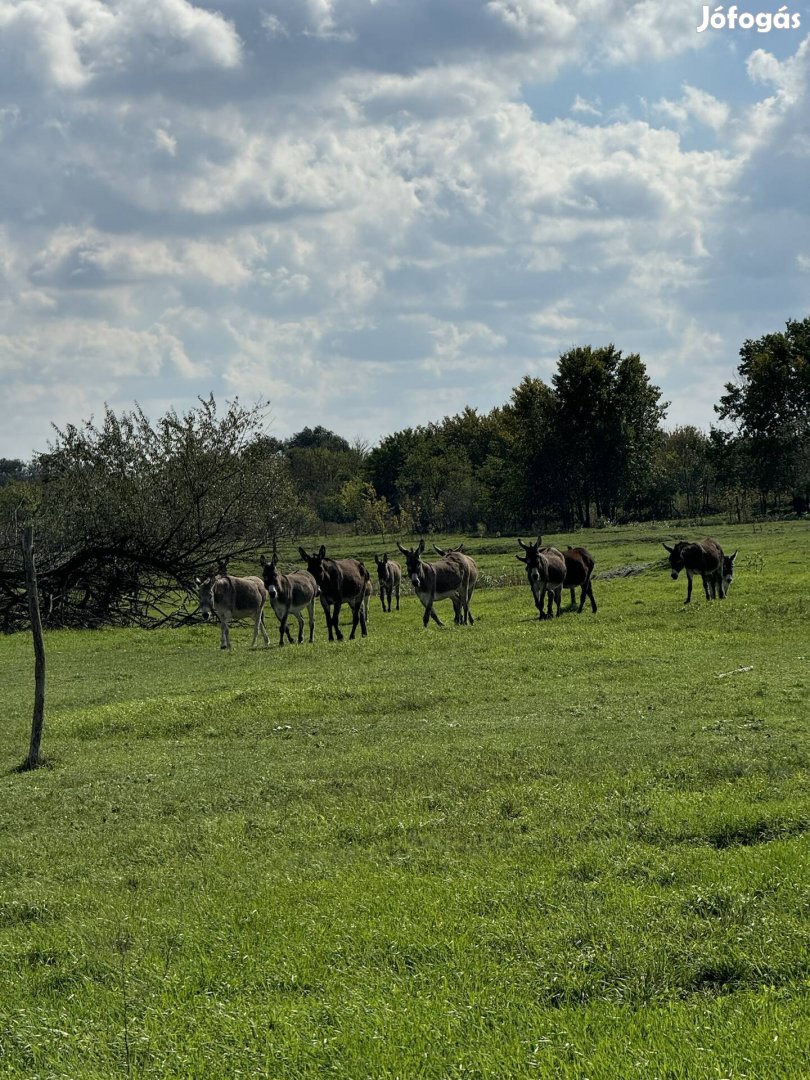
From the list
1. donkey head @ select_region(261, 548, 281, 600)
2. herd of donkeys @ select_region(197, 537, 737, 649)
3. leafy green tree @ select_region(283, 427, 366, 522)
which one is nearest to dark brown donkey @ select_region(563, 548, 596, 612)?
herd of donkeys @ select_region(197, 537, 737, 649)

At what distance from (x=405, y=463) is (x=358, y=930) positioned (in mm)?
96257

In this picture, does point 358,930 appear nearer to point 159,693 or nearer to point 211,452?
point 159,693

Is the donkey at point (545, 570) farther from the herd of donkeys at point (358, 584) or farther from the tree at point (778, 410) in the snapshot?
the tree at point (778, 410)

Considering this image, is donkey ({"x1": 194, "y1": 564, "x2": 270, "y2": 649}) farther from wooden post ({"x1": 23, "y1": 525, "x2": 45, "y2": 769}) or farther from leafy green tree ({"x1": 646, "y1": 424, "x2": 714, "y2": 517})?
leafy green tree ({"x1": 646, "y1": 424, "x2": 714, "y2": 517})

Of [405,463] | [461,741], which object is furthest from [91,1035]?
[405,463]

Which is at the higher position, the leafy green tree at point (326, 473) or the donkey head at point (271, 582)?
the leafy green tree at point (326, 473)

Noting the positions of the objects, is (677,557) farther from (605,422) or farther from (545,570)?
(605,422)

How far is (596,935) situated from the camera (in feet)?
23.2

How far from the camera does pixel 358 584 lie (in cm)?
2909

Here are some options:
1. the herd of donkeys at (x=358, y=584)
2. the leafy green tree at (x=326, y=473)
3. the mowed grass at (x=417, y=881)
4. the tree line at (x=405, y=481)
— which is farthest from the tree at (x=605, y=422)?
the mowed grass at (x=417, y=881)

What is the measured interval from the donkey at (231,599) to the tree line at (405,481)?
6.00 metres

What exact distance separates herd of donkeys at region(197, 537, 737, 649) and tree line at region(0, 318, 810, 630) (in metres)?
6.75

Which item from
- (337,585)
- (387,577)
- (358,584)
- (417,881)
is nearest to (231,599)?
(337,585)

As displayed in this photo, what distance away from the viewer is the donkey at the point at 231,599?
28141 mm
